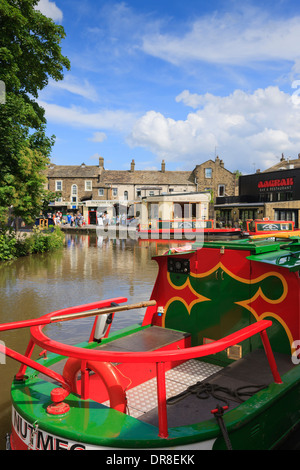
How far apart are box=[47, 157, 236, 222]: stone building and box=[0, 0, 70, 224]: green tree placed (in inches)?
1213

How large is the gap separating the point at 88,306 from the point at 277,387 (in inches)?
76.2

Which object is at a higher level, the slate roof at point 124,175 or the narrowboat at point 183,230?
the slate roof at point 124,175

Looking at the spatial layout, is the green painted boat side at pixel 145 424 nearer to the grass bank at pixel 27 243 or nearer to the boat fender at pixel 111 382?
Answer: the boat fender at pixel 111 382

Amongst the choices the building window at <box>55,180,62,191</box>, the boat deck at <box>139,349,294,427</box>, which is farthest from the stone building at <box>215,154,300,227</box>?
the boat deck at <box>139,349,294,427</box>

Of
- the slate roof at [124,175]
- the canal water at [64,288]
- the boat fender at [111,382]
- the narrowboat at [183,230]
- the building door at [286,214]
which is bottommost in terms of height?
the canal water at [64,288]

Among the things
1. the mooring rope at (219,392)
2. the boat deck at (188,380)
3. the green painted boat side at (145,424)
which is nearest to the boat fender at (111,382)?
the green painted boat side at (145,424)

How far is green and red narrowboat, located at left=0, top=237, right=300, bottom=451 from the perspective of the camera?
2703 mm

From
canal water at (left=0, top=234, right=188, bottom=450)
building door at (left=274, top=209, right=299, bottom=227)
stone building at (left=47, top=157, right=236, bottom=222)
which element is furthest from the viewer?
stone building at (left=47, top=157, right=236, bottom=222)

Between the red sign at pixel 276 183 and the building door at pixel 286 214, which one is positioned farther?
the red sign at pixel 276 183

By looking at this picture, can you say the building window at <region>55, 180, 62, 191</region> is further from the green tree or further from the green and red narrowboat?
the green and red narrowboat

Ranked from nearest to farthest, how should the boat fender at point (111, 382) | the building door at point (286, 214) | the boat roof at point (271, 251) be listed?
the boat fender at point (111, 382)
the boat roof at point (271, 251)
the building door at point (286, 214)

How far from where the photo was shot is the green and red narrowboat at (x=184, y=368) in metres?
2.70

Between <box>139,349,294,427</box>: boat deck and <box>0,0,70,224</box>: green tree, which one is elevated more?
<box>0,0,70,224</box>: green tree

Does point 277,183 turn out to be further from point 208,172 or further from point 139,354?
point 139,354
